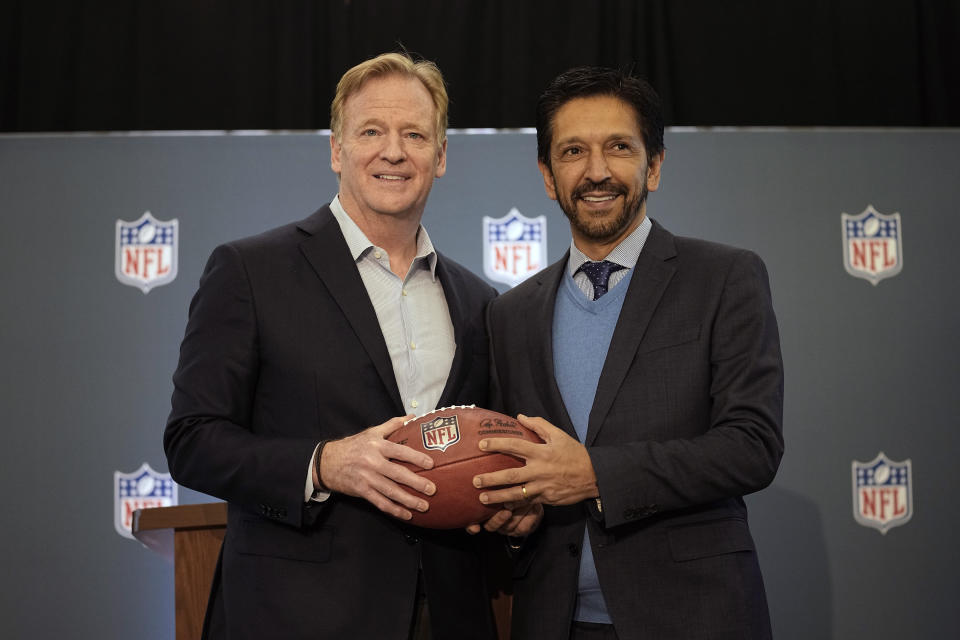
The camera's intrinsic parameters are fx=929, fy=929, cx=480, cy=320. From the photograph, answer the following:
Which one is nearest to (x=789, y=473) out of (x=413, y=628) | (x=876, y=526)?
(x=876, y=526)

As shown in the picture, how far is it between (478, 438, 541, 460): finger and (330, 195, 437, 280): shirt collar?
62 cm

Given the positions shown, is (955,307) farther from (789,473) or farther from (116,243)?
(116,243)

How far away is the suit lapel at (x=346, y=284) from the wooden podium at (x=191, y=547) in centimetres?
64

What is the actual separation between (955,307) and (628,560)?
7.95 ft

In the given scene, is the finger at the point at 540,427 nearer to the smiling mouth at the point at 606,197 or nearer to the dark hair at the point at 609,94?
the smiling mouth at the point at 606,197

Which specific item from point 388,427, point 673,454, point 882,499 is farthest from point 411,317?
point 882,499

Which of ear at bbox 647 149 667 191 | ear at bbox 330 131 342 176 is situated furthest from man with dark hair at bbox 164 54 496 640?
ear at bbox 647 149 667 191

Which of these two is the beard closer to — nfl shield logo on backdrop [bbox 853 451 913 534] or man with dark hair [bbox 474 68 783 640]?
man with dark hair [bbox 474 68 783 640]

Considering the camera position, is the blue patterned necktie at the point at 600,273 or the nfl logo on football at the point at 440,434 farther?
the blue patterned necktie at the point at 600,273

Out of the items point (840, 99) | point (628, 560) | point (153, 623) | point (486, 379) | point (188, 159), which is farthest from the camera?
point (840, 99)

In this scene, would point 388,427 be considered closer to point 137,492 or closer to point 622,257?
point 622,257

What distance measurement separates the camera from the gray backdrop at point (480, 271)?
3.47m

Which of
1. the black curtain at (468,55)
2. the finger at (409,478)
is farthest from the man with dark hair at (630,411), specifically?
the black curtain at (468,55)

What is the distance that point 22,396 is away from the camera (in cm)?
351
